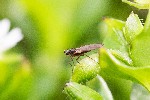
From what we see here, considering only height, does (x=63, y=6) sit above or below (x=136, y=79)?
above

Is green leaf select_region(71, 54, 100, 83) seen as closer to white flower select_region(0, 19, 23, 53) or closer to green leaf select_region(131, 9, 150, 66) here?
green leaf select_region(131, 9, 150, 66)

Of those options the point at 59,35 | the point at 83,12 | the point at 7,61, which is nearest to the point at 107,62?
the point at 7,61

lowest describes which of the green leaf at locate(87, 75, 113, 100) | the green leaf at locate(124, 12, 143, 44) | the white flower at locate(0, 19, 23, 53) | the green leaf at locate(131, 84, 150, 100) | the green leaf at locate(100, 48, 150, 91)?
the green leaf at locate(131, 84, 150, 100)

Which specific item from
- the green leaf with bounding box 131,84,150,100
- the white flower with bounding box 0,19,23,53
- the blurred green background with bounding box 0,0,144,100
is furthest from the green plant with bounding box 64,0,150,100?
the white flower with bounding box 0,19,23,53

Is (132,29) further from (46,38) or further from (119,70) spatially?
(46,38)

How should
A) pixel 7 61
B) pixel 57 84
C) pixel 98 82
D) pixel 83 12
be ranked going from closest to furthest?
pixel 98 82, pixel 7 61, pixel 57 84, pixel 83 12

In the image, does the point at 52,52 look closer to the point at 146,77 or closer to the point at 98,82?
the point at 98,82

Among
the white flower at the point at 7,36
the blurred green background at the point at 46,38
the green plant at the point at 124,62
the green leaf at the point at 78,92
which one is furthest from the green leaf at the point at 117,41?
the white flower at the point at 7,36
